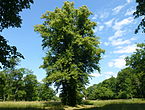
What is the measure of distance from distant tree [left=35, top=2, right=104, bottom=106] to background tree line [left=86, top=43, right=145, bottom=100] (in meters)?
30.9

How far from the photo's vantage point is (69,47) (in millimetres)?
31359

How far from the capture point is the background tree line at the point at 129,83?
6019 cm

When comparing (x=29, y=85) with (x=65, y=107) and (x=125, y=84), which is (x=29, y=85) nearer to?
(x=125, y=84)

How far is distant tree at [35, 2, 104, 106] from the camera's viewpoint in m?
30.7

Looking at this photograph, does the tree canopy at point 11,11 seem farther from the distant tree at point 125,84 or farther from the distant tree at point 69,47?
the distant tree at point 125,84

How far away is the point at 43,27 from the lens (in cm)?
3478

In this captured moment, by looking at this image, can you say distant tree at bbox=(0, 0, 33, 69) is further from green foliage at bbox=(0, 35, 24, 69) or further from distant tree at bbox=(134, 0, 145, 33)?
distant tree at bbox=(134, 0, 145, 33)

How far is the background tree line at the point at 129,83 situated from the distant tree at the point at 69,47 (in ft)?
101

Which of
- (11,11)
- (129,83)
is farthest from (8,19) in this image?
(129,83)

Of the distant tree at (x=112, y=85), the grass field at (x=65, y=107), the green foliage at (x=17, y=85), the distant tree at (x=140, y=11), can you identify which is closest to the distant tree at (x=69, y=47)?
the grass field at (x=65, y=107)

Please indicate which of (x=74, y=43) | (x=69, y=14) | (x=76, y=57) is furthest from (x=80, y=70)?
(x=69, y=14)

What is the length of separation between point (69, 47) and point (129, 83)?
263 ft

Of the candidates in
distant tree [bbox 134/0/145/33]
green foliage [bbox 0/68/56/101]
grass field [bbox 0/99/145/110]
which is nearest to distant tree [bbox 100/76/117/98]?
green foliage [bbox 0/68/56/101]

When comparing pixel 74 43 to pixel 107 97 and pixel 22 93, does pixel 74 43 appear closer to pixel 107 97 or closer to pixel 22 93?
pixel 22 93
